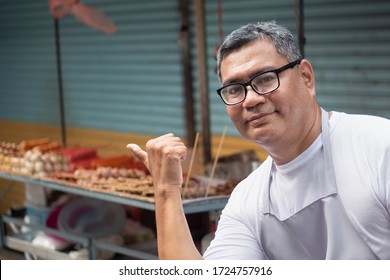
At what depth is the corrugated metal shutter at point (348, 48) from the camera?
553cm

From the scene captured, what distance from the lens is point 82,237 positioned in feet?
17.3

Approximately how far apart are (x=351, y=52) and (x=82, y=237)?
2.43 meters

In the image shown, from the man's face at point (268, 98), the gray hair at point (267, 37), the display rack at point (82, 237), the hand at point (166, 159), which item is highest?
the gray hair at point (267, 37)

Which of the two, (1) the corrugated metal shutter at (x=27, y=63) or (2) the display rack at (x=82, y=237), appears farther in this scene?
(1) the corrugated metal shutter at (x=27, y=63)

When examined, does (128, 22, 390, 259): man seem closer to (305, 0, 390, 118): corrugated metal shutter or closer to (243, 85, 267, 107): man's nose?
(243, 85, 267, 107): man's nose

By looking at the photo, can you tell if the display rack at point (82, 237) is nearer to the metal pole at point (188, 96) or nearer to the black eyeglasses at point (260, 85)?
the metal pole at point (188, 96)

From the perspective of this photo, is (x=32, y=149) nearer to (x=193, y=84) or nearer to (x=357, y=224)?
(x=193, y=84)

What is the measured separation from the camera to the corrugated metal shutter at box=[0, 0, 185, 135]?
24.3ft

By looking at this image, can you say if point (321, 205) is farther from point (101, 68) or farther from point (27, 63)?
point (27, 63)

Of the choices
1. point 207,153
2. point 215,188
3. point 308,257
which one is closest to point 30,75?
point 207,153

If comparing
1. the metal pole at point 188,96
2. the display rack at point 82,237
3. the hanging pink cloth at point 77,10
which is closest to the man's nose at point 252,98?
the display rack at point 82,237

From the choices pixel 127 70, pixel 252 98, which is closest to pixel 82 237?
pixel 127 70

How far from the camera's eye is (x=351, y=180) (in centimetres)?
233
